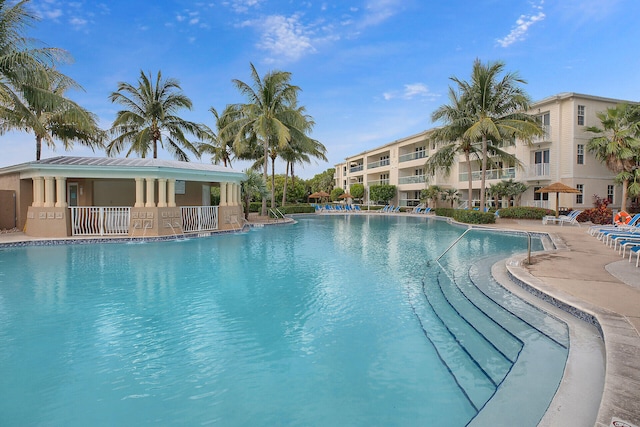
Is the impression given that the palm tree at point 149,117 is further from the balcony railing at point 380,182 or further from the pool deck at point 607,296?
the balcony railing at point 380,182

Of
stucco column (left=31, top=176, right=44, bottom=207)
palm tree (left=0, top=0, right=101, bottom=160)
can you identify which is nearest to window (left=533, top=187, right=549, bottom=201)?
palm tree (left=0, top=0, right=101, bottom=160)

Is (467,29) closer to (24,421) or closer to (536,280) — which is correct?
(536,280)

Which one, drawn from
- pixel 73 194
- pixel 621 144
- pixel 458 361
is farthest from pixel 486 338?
pixel 621 144

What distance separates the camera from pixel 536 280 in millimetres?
7066

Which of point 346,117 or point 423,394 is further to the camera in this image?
point 346,117

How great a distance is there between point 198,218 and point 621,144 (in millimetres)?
24794

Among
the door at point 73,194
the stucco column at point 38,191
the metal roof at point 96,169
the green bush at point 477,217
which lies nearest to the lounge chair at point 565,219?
the green bush at point 477,217

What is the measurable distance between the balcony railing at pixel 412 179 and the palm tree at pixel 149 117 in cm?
2373

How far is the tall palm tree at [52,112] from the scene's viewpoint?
528 inches

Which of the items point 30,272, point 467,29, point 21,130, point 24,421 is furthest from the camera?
point 21,130

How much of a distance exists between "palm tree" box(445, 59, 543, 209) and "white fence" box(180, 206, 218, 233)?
53.8 feet

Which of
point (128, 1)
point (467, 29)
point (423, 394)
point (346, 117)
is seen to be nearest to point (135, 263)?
point (423, 394)

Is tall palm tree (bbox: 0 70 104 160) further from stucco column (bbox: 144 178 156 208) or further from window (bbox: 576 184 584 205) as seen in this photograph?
window (bbox: 576 184 584 205)

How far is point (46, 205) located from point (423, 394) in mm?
17944
